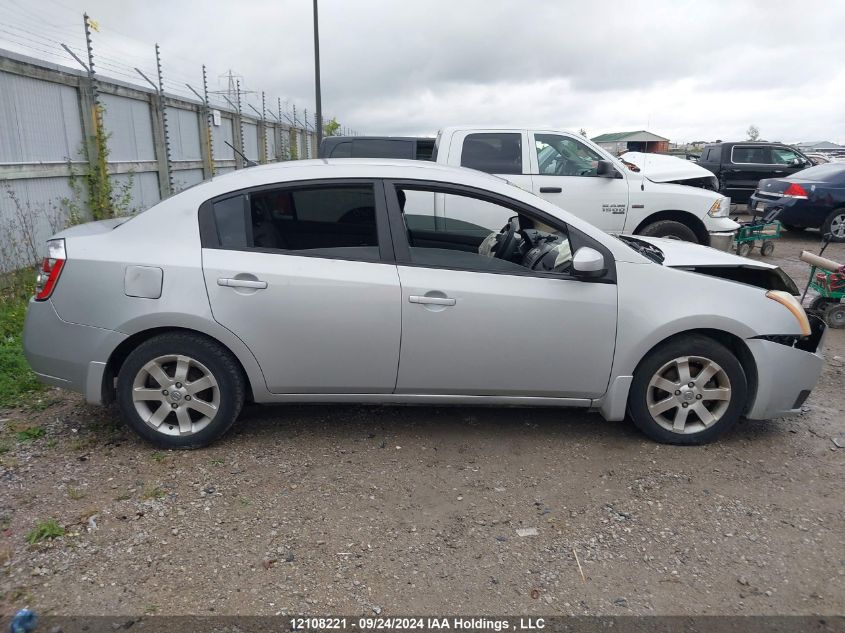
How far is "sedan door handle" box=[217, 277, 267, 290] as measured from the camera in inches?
137

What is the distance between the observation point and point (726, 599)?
2592 mm

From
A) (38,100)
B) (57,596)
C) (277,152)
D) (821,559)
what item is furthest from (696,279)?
(277,152)

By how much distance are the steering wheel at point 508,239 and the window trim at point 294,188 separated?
0.82 meters

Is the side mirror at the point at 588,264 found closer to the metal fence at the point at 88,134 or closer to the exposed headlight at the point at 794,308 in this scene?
the exposed headlight at the point at 794,308

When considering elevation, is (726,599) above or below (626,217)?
below

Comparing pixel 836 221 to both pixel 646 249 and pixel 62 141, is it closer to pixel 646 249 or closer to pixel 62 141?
pixel 646 249

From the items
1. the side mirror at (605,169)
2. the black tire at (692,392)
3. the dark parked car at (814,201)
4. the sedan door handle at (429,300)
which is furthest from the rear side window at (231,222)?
the dark parked car at (814,201)

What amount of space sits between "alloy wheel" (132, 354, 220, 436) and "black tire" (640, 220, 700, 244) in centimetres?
623

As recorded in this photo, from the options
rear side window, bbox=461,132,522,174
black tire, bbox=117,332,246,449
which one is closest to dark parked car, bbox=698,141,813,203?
rear side window, bbox=461,132,522,174

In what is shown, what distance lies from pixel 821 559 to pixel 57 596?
3329 millimetres

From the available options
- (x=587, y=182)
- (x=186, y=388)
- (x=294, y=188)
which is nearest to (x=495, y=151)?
(x=587, y=182)

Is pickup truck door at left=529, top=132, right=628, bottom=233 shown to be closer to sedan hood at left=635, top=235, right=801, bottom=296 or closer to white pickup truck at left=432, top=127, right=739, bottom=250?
white pickup truck at left=432, top=127, right=739, bottom=250

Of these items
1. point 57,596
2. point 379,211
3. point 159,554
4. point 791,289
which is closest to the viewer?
point 57,596

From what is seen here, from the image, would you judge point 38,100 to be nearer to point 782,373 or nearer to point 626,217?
point 626,217
